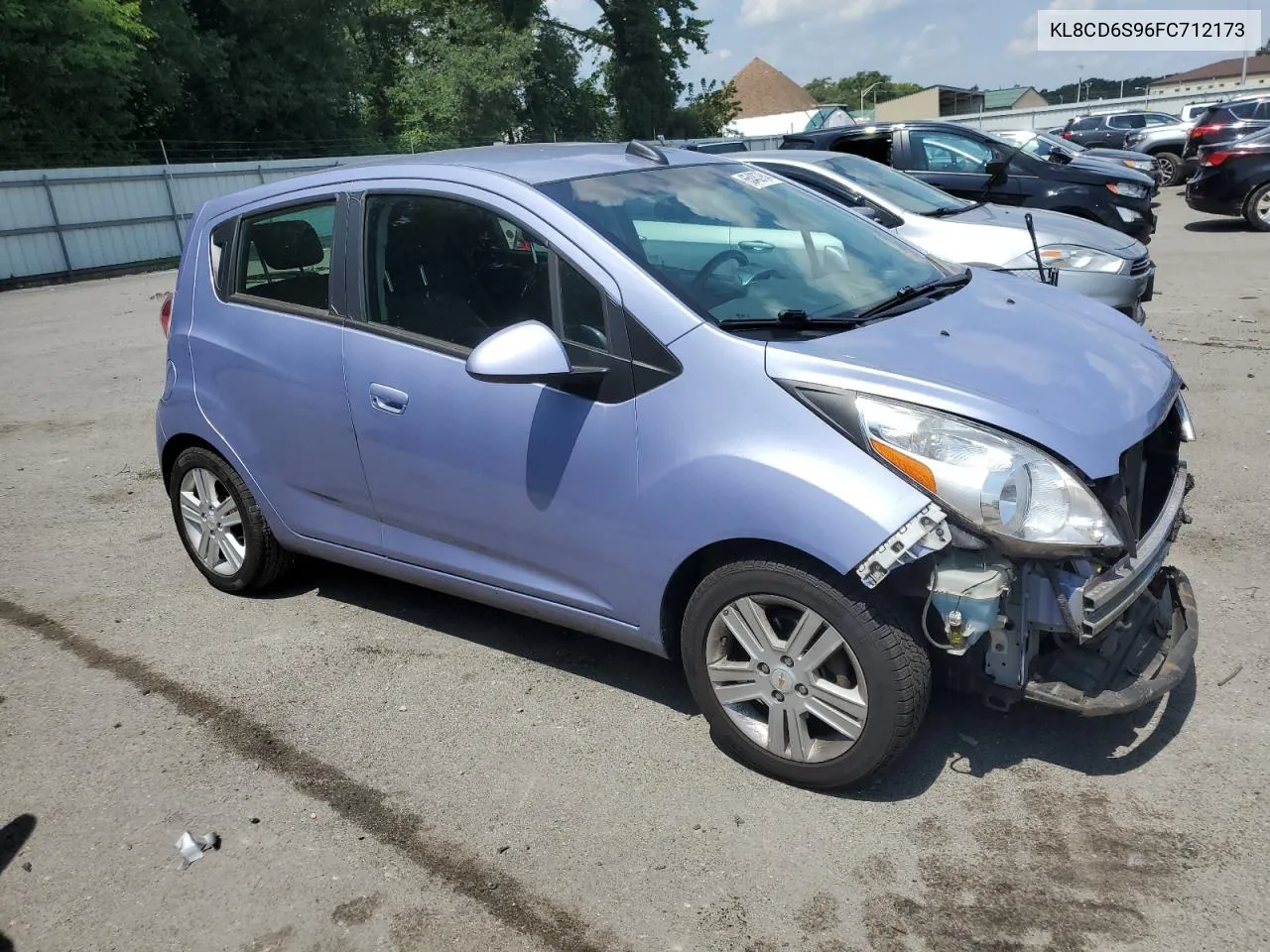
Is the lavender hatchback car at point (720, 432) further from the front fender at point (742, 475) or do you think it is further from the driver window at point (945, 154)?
the driver window at point (945, 154)

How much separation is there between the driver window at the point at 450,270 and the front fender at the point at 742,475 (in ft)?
2.09

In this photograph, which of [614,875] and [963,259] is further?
[963,259]

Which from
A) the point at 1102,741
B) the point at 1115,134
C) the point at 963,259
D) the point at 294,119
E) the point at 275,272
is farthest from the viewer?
the point at 294,119

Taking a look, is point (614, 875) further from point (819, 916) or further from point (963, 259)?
point (963, 259)

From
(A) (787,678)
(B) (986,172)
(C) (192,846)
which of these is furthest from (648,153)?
(B) (986,172)

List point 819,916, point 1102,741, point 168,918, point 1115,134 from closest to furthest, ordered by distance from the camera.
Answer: point 819,916
point 168,918
point 1102,741
point 1115,134

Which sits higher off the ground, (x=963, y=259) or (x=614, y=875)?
(x=963, y=259)

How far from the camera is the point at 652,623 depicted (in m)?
3.32

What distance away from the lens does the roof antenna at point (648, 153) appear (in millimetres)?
4082

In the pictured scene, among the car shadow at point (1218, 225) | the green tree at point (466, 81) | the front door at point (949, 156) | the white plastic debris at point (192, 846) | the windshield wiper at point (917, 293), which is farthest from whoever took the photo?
the green tree at point (466, 81)

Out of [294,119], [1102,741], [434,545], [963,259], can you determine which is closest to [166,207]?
[294,119]

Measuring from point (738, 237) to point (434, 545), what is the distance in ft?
5.09

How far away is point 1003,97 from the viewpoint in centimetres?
10188

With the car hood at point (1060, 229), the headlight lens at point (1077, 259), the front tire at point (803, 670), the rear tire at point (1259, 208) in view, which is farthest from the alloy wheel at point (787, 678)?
the rear tire at point (1259, 208)
